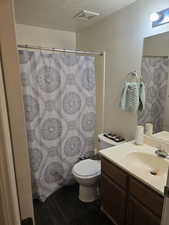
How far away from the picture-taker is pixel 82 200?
6.40 feet

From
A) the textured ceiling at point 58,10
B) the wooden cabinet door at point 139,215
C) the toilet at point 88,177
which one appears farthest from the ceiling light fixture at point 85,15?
the wooden cabinet door at point 139,215

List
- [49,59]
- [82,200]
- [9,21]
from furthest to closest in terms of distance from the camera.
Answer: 1. [82,200]
2. [49,59]
3. [9,21]

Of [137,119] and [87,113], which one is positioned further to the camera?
[87,113]

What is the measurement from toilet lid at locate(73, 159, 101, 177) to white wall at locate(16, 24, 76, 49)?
2.04m

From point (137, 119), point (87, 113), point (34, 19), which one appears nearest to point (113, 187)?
point (137, 119)

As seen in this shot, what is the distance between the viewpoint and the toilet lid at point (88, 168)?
5.96 ft

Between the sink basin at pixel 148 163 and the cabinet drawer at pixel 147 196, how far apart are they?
0.16m

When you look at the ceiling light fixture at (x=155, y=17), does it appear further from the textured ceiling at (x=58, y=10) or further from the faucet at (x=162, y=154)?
the faucet at (x=162, y=154)

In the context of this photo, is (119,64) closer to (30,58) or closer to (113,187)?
(30,58)

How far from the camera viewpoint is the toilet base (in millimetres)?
1918

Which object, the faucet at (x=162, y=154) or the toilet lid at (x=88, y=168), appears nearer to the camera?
the faucet at (x=162, y=154)

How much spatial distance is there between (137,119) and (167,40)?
35.6 inches

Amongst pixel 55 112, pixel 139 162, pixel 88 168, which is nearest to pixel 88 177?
pixel 88 168

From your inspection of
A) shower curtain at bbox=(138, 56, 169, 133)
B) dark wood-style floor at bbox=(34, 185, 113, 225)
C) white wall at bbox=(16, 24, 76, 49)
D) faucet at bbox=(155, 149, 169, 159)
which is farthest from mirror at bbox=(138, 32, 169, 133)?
white wall at bbox=(16, 24, 76, 49)
